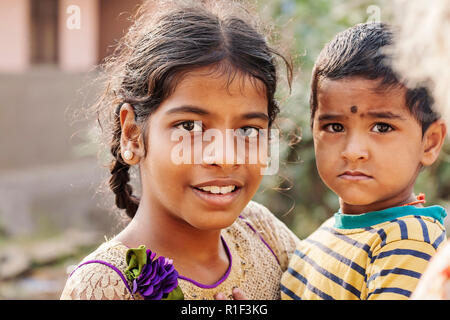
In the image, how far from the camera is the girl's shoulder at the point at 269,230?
2.34 meters

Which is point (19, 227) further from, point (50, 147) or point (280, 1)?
point (280, 1)

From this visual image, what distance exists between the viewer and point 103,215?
7.22 metres

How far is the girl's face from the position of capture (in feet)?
6.01

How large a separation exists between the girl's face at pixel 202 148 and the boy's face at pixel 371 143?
0.30m

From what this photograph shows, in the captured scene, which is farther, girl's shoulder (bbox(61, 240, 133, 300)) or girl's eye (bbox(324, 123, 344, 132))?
girl's eye (bbox(324, 123, 344, 132))

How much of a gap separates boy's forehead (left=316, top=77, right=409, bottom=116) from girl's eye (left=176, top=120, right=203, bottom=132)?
1.50 feet

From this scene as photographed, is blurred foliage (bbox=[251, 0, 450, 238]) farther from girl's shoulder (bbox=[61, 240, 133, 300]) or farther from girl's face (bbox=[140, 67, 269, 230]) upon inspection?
girl's shoulder (bbox=[61, 240, 133, 300])

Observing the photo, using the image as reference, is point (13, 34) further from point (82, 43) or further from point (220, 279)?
point (220, 279)

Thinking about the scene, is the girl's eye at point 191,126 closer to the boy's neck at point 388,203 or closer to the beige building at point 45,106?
the boy's neck at point 388,203

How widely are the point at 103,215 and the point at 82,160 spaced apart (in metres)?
1.47

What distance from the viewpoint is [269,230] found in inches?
94.0

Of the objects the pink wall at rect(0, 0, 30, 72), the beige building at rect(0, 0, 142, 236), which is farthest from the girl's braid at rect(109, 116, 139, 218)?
the pink wall at rect(0, 0, 30, 72)

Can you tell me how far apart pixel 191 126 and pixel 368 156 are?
569 millimetres

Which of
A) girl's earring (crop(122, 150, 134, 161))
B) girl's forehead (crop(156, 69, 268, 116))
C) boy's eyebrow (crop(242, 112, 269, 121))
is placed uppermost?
girl's forehead (crop(156, 69, 268, 116))
